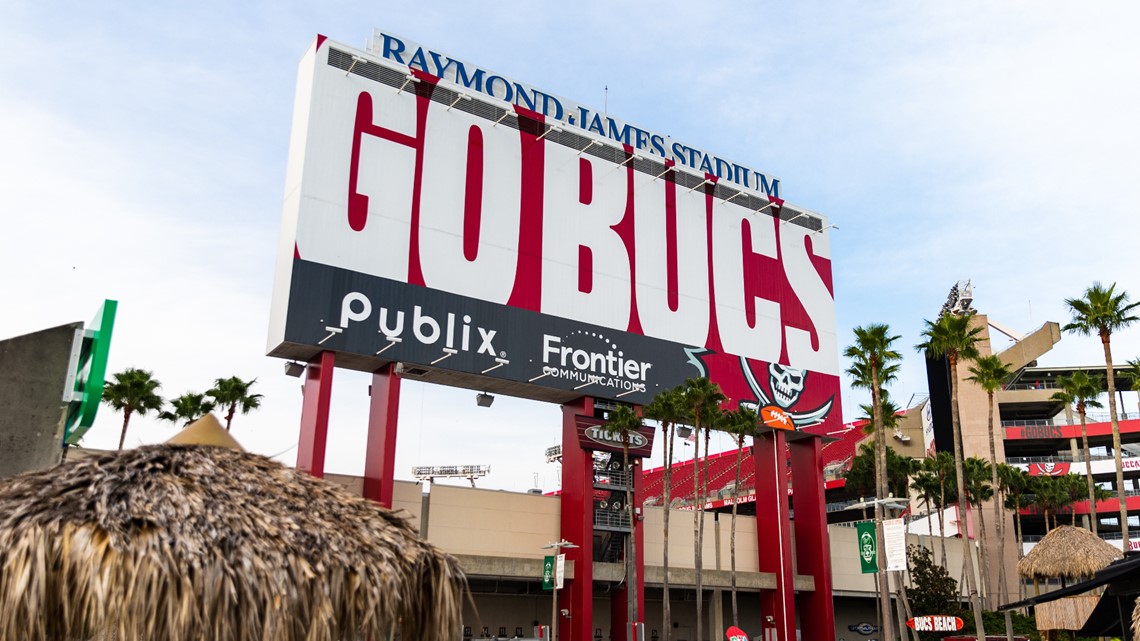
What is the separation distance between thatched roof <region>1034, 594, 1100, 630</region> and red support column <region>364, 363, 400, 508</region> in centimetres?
2613

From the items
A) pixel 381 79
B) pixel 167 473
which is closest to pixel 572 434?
pixel 381 79

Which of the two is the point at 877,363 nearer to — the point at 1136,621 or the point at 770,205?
the point at 770,205

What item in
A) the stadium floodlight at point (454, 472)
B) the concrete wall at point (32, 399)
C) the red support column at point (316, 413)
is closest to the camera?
the concrete wall at point (32, 399)

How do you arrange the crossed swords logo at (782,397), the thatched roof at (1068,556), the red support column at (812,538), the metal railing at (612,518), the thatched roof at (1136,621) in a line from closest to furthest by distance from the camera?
the thatched roof at (1136,621), the metal railing at (612,518), the thatched roof at (1068,556), the crossed swords logo at (782,397), the red support column at (812,538)

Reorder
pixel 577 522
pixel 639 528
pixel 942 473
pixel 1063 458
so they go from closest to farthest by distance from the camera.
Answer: pixel 577 522 < pixel 639 528 < pixel 942 473 < pixel 1063 458

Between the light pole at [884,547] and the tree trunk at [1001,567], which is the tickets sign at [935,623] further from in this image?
the tree trunk at [1001,567]

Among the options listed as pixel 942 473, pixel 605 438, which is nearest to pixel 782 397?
pixel 605 438

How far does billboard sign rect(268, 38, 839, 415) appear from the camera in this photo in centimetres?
3803

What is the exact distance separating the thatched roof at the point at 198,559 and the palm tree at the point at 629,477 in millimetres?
33361

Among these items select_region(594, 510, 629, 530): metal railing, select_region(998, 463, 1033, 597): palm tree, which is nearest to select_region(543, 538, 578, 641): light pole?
select_region(594, 510, 629, 530): metal railing

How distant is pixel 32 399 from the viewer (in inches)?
661

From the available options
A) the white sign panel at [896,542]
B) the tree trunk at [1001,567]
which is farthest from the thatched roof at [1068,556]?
the white sign panel at [896,542]

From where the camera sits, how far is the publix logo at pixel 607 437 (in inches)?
1747

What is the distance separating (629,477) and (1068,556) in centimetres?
2351
